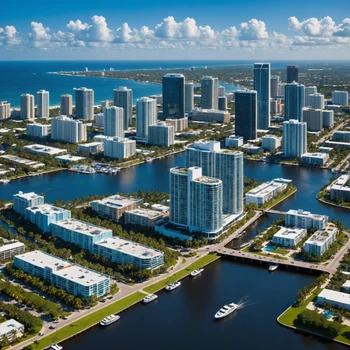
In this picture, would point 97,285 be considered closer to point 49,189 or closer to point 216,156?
point 216,156

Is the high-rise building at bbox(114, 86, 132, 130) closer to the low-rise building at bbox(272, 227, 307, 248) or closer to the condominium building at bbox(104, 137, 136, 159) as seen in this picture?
the condominium building at bbox(104, 137, 136, 159)

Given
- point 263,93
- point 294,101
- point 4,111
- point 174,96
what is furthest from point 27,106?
point 294,101

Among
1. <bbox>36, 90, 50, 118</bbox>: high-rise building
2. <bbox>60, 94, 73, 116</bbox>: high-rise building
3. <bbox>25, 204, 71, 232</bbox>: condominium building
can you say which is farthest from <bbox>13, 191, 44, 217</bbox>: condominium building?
<bbox>36, 90, 50, 118</bbox>: high-rise building

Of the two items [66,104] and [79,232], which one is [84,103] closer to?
[66,104]

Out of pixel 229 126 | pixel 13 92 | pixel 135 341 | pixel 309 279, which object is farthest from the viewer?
pixel 13 92

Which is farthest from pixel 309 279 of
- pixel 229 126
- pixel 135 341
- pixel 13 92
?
pixel 13 92
